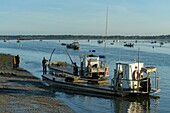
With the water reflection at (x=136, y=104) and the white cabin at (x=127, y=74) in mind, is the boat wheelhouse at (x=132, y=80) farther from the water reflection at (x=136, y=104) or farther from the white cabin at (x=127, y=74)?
the water reflection at (x=136, y=104)

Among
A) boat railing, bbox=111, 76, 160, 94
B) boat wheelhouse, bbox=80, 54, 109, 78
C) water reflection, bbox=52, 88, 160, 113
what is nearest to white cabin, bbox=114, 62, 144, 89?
boat railing, bbox=111, 76, 160, 94

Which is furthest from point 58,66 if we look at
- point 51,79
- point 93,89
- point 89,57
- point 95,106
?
point 95,106

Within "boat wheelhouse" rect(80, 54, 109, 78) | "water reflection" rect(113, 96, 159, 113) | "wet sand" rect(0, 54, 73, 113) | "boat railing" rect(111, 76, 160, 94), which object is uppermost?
"boat wheelhouse" rect(80, 54, 109, 78)

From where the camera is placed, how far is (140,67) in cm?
2508

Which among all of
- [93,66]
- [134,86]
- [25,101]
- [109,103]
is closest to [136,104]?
[109,103]

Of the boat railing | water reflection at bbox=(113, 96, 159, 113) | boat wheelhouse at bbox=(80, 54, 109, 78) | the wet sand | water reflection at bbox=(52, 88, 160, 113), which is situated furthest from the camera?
boat wheelhouse at bbox=(80, 54, 109, 78)

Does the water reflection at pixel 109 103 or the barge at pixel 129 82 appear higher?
the barge at pixel 129 82

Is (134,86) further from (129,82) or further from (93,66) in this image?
(93,66)

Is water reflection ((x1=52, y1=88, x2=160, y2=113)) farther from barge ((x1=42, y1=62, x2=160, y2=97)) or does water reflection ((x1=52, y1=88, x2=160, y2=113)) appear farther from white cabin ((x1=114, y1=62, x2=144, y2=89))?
white cabin ((x1=114, y1=62, x2=144, y2=89))

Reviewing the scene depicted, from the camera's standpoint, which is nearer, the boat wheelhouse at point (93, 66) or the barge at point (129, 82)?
the barge at point (129, 82)

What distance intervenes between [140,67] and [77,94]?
213 inches

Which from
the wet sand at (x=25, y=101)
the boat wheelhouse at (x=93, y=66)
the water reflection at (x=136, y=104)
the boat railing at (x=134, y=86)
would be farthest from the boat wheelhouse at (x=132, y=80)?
the boat wheelhouse at (x=93, y=66)

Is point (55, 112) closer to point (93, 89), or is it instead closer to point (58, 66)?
point (93, 89)

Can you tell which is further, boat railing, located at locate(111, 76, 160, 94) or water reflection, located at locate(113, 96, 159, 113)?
boat railing, located at locate(111, 76, 160, 94)
